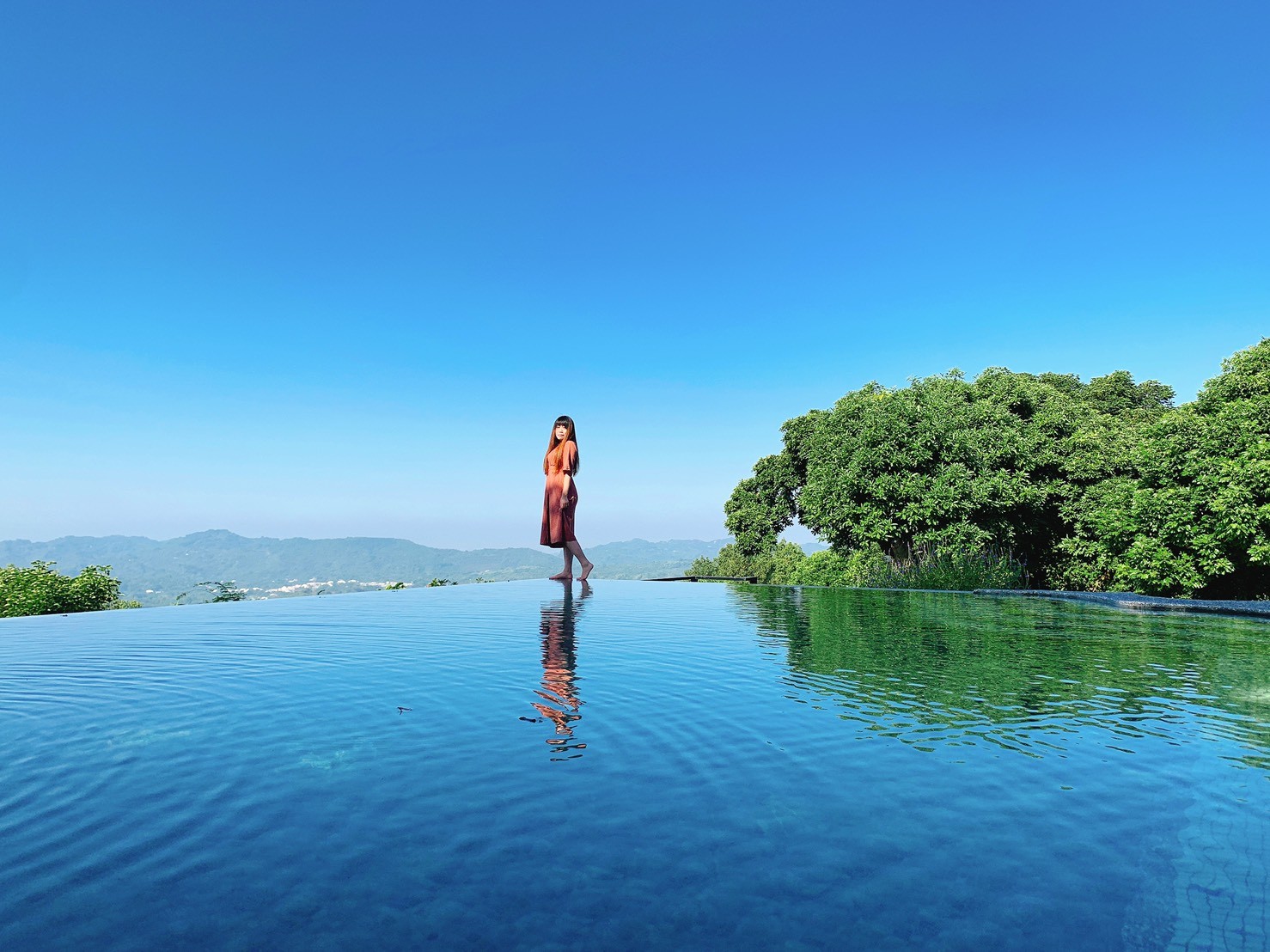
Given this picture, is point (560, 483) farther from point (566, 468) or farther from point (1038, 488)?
point (1038, 488)

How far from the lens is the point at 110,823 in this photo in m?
4.54

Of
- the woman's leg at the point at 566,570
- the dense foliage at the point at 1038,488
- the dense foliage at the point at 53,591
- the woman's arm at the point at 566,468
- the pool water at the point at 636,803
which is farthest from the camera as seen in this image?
the woman's leg at the point at 566,570

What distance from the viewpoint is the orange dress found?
23.4 metres

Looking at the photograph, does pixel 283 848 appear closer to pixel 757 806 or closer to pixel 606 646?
pixel 757 806

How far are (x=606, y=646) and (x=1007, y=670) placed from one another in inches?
240

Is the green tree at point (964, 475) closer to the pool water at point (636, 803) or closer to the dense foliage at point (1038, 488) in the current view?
the dense foliage at point (1038, 488)

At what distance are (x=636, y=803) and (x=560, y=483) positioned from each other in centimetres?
1882

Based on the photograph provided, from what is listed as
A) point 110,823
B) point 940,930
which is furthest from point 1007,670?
point 110,823

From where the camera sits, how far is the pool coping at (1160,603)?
17359 millimetres

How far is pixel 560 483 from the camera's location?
76.9 feet

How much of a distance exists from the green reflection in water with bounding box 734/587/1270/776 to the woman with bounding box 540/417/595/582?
8.86m

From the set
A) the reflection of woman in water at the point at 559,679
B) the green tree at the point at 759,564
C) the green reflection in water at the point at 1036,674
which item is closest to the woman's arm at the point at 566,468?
the reflection of woman in water at the point at 559,679

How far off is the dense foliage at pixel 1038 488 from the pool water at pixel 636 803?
1261cm

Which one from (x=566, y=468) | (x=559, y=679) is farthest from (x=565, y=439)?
(x=559, y=679)
